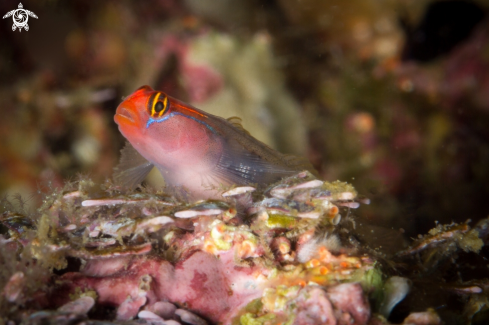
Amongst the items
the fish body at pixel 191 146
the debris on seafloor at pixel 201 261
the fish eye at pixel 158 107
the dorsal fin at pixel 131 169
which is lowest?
the debris on seafloor at pixel 201 261

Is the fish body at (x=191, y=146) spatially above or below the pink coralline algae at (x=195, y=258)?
above

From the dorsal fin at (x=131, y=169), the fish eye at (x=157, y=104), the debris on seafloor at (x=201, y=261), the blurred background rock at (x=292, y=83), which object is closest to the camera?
the debris on seafloor at (x=201, y=261)

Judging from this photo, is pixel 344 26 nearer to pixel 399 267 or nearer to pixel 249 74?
pixel 249 74

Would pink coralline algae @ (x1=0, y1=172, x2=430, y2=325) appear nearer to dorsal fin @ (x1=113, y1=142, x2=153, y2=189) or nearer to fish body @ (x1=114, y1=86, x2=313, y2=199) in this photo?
fish body @ (x1=114, y1=86, x2=313, y2=199)

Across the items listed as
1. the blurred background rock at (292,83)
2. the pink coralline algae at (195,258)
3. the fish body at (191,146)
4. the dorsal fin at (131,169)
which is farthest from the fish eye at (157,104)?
the blurred background rock at (292,83)

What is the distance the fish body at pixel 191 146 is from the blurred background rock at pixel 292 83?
6.66ft

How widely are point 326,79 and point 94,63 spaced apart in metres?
4.32

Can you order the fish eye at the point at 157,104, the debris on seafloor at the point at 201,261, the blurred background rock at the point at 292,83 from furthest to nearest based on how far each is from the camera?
1. the blurred background rock at the point at 292,83
2. the fish eye at the point at 157,104
3. the debris on seafloor at the point at 201,261

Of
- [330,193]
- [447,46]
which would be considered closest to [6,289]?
[330,193]

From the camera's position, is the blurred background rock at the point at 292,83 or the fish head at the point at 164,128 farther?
the blurred background rock at the point at 292,83

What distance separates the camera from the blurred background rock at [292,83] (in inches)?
177

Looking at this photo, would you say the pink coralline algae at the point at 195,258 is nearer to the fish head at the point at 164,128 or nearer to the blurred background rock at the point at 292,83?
the fish head at the point at 164,128

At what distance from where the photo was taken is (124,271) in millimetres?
1577

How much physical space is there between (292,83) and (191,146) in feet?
12.8
